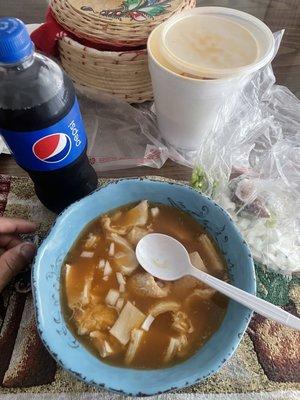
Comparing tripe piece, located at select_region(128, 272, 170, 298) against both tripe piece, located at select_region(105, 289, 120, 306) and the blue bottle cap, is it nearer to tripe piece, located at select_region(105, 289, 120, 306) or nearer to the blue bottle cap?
tripe piece, located at select_region(105, 289, 120, 306)

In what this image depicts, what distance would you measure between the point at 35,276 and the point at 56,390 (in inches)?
6.6

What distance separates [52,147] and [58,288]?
0.70 feet

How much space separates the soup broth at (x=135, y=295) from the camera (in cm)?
60

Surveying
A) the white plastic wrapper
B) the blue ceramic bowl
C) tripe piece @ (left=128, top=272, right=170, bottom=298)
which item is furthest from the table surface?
tripe piece @ (left=128, top=272, right=170, bottom=298)

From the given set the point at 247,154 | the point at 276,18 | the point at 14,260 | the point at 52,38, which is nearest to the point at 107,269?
the point at 14,260

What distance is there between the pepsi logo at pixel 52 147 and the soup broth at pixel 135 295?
0.12m

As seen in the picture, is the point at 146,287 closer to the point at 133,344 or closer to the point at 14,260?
the point at 133,344

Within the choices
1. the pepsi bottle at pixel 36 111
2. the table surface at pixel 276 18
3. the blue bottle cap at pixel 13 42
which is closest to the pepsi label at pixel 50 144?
the pepsi bottle at pixel 36 111

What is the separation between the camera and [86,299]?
63 centimetres

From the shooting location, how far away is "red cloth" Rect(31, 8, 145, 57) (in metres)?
0.84

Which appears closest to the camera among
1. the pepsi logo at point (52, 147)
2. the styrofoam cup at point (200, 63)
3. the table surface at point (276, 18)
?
the pepsi logo at point (52, 147)

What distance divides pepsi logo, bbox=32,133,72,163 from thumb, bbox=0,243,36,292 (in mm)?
150

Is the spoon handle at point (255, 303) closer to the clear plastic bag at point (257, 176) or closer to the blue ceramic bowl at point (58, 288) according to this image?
the blue ceramic bowl at point (58, 288)

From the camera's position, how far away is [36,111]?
62cm
